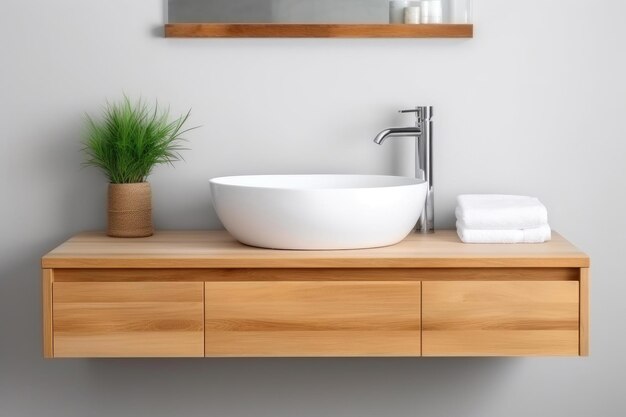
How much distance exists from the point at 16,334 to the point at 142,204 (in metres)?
0.57

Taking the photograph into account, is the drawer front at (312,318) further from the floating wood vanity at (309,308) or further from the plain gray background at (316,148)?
the plain gray background at (316,148)

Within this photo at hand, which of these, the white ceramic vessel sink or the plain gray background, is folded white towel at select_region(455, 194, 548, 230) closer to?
the white ceramic vessel sink

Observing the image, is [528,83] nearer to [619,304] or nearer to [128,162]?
[619,304]

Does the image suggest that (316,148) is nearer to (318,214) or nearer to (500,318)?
(318,214)

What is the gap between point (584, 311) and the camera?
2029 millimetres

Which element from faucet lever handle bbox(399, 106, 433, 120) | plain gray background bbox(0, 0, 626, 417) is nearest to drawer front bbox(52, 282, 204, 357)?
plain gray background bbox(0, 0, 626, 417)

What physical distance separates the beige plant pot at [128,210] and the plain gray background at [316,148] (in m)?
0.16

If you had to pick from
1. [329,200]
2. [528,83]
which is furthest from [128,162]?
[528,83]

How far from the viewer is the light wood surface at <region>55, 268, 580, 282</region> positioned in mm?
2037

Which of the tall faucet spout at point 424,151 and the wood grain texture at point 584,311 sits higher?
the tall faucet spout at point 424,151

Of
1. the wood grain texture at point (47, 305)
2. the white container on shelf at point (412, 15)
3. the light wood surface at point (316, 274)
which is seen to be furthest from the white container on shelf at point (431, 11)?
the wood grain texture at point (47, 305)

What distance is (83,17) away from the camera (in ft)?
8.05

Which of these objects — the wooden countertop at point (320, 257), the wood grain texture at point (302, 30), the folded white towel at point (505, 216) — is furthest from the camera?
the wood grain texture at point (302, 30)

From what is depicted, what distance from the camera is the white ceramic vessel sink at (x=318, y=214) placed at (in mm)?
2029
